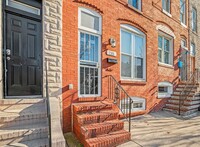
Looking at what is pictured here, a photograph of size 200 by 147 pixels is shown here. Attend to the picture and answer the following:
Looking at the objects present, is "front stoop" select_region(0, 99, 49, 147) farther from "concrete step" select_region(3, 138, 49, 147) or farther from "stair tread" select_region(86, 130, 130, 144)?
"stair tread" select_region(86, 130, 130, 144)

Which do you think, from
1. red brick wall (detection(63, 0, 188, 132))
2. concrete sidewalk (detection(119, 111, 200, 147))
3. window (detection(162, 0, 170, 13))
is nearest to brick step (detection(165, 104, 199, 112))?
red brick wall (detection(63, 0, 188, 132))

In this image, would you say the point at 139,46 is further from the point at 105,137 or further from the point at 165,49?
the point at 105,137

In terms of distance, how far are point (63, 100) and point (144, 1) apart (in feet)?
19.4

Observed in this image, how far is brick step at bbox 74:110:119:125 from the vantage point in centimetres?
396

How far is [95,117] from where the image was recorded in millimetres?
4141

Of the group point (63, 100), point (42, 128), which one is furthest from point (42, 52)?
point (42, 128)

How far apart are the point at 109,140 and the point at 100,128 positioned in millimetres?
356

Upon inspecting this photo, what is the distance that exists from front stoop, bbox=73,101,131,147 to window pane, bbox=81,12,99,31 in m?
2.57

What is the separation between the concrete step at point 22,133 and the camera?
2.85 m

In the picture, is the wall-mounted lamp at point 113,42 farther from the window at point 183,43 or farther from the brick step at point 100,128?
the window at point 183,43

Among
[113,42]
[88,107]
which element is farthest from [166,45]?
[88,107]

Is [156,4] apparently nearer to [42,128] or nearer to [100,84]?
[100,84]

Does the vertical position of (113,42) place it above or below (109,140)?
above

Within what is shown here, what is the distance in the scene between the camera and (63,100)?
4.41m
